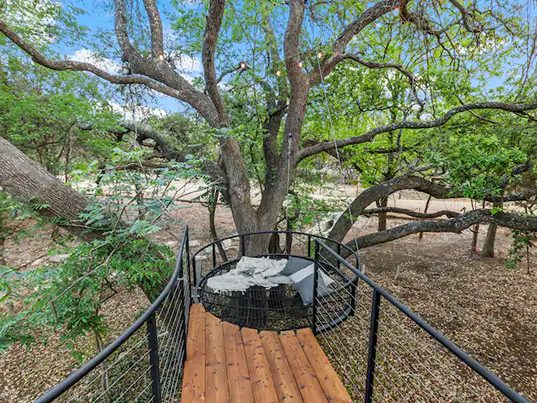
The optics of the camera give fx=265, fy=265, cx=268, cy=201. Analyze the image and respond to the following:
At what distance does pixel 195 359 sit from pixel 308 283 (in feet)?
4.71

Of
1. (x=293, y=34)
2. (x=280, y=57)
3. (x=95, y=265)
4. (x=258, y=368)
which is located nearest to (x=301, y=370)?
(x=258, y=368)

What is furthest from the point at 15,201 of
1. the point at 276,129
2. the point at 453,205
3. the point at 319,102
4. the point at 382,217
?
the point at 453,205

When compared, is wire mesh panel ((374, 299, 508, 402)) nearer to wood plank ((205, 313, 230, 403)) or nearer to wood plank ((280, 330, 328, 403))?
wood plank ((280, 330, 328, 403))

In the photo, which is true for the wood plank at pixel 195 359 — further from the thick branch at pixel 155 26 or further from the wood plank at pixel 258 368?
the thick branch at pixel 155 26

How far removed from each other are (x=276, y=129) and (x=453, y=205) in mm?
11750

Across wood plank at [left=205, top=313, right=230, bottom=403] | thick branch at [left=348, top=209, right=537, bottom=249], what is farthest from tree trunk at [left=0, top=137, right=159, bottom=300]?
thick branch at [left=348, top=209, right=537, bottom=249]

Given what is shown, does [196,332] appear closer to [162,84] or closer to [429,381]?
[429,381]

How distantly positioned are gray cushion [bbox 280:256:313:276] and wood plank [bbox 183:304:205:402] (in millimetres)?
1207

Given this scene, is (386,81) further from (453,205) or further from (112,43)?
(453,205)

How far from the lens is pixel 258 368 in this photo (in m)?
2.27

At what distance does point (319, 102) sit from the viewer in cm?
593

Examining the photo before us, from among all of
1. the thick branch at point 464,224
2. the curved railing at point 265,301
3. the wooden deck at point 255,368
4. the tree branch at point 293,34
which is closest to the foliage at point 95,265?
the curved railing at point 265,301

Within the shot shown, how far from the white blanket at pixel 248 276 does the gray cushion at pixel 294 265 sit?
72mm

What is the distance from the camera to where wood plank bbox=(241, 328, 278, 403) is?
6.61 feet
